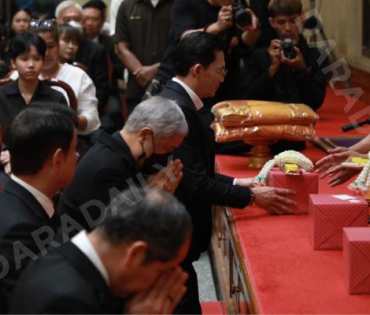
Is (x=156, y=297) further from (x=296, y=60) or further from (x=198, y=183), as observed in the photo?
(x=296, y=60)

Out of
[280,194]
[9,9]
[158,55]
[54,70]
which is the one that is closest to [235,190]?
[280,194]

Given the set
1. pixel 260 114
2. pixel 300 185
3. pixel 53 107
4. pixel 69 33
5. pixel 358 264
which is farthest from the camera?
pixel 69 33

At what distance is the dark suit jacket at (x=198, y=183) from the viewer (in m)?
2.99

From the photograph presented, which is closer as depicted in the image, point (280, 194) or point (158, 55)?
point (280, 194)

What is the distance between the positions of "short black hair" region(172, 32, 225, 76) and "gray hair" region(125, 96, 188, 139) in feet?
1.93

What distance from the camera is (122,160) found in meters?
2.45

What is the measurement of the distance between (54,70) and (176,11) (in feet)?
2.38

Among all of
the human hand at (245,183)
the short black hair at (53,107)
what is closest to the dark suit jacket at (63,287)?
the short black hair at (53,107)

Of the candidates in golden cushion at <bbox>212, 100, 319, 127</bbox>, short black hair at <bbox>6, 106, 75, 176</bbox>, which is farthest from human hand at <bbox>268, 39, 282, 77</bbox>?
short black hair at <bbox>6, 106, 75, 176</bbox>

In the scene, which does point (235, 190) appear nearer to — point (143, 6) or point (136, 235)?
point (136, 235)

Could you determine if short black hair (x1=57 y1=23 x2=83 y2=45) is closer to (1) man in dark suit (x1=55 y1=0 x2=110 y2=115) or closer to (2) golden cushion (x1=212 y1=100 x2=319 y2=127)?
(1) man in dark suit (x1=55 y1=0 x2=110 y2=115)

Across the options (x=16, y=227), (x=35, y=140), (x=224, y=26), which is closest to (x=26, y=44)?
(x=224, y=26)

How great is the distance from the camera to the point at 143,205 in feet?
5.15

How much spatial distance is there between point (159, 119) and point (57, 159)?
46 cm
